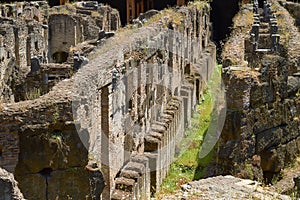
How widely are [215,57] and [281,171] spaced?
15.1 metres

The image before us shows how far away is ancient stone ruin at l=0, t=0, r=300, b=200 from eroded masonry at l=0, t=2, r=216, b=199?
22 millimetres

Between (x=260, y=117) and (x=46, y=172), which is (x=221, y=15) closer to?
(x=260, y=117)

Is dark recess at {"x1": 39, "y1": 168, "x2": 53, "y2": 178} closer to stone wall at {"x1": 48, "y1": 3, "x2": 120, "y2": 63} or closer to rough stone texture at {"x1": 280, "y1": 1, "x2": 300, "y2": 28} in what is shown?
stone wall at {"x1": 48, "y1": 3, "x2": 120, "y2": 63}

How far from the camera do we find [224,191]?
873 cm

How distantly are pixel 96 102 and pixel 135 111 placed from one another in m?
2.84

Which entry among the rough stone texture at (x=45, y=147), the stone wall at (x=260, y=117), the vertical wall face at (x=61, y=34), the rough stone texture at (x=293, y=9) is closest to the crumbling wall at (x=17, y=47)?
the vertical wall face at (x=61, y=34)

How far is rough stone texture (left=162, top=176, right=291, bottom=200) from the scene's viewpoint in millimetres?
8461

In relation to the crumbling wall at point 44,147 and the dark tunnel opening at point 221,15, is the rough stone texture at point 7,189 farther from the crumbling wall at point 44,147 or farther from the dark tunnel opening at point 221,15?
the dark tunnel opening at point 221,15

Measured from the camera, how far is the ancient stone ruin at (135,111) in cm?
906

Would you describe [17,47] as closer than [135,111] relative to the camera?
No

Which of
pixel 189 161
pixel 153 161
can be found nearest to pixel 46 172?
pixel 153 161

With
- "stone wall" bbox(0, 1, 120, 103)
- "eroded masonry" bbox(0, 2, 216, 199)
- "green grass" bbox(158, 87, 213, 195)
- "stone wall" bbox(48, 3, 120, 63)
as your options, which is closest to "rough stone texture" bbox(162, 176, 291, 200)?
"eroded masonry" bbox(0, 2, 216, 199)

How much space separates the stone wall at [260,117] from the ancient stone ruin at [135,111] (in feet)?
0.08

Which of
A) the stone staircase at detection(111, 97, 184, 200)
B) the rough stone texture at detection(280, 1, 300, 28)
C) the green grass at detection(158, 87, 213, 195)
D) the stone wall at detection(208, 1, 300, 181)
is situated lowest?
the green grass at detection(158, 87, 213, 195)
